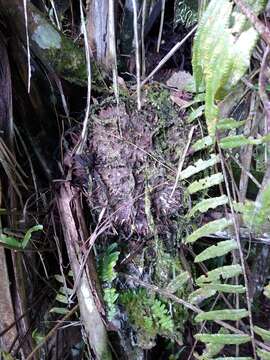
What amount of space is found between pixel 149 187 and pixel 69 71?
0.34 m

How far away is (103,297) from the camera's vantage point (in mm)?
1091

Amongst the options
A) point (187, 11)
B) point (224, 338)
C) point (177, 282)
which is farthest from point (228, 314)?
point (187, 11)

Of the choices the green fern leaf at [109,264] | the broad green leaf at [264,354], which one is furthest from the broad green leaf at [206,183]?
the broad green leaf at [264,354]

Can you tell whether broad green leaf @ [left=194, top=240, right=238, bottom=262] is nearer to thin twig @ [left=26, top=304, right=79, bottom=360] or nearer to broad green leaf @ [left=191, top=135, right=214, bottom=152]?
broad green leaf @ [left=191, top=135, right=214, bottom=152]

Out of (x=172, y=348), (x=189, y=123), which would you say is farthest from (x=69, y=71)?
(x=172, y=348)

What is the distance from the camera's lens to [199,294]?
1.03m

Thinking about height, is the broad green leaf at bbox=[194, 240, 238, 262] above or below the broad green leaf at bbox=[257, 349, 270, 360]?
above

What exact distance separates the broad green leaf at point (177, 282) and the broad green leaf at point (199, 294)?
0.04 meters

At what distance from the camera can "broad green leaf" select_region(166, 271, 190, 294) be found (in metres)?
1.07

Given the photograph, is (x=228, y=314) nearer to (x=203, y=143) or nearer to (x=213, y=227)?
(x=213, y=227)

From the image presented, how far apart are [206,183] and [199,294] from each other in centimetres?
26

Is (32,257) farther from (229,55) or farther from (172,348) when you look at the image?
(229,55)

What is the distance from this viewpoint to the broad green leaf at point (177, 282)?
1.07 meters

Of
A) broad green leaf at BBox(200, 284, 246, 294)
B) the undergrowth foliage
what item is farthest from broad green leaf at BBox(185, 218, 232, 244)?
broad green leaf at BBox(200, 284, 246, 294)
